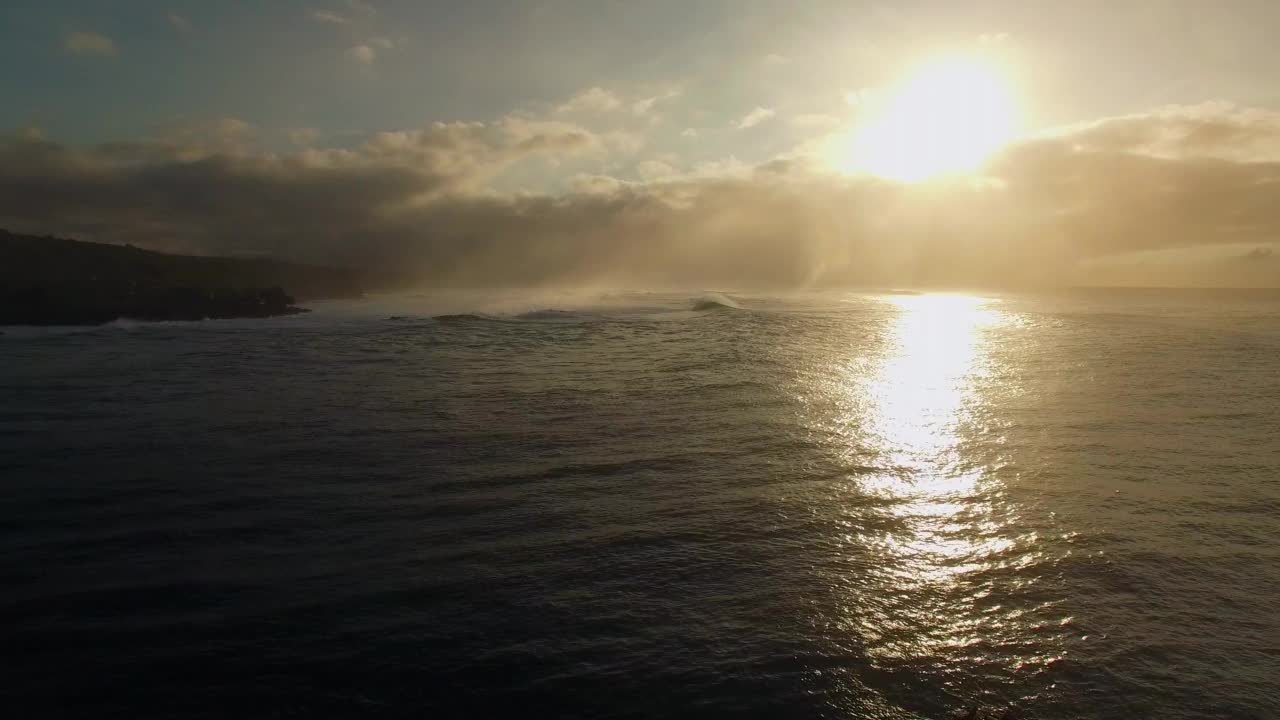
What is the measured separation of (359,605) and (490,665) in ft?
7.09

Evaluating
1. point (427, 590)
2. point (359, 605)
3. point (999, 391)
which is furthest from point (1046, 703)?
point (999, 391)

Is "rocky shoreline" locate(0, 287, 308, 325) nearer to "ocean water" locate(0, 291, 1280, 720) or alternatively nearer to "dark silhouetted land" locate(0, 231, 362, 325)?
"dark silhouetted land" locate(0, 231, 362, 325)

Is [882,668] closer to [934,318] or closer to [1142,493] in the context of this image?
[1142,493]

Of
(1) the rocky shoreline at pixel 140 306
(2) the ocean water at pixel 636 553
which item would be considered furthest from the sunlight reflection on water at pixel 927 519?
(1) the rocky shoreline at pixel 140 306

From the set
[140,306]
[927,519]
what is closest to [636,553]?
[927,519]

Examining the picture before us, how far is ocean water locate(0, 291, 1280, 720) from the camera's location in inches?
276

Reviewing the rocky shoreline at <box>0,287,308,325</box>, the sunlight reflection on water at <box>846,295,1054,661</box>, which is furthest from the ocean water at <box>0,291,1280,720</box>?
the rocky shoreline at <box>0,287,308,325</box>

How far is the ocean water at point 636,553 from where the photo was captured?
7004mm

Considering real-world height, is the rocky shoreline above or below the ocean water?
above

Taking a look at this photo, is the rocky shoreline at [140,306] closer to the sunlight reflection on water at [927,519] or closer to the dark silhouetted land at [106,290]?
the dark silhouetted land at [106,290]

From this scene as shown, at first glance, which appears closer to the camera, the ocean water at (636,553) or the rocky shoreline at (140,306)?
the ocean water at (636,553)

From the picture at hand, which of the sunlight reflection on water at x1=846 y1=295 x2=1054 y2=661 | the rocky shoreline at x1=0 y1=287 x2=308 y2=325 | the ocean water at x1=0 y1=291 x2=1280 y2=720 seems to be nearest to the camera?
the ocean water at x1=0 y1=291 x2=1280 y2=720

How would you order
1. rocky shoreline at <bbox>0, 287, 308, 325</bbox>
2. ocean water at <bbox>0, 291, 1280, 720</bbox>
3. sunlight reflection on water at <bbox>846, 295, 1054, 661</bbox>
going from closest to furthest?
ocean water at <bbox>0, 291, 1280, 720</bbox> < sunlight reflection on water at <bbox>846, 295, 1054, 661</bbox> < rocky shoreline at <bbox>0, 287, 308, 325</bbox>

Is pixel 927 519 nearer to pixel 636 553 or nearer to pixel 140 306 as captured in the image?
pixel 636 553
